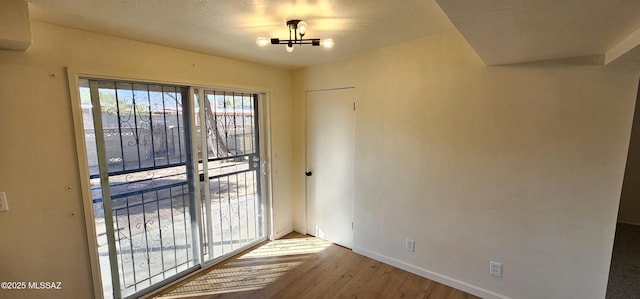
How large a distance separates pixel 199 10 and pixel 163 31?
57 cm

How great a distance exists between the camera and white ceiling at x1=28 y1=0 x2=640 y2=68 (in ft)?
3.68

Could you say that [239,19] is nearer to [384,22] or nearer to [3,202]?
[384,22]

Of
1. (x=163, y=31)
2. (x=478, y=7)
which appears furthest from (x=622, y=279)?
(x=163, y=31)

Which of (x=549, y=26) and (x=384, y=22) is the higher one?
(x=384, y=22)

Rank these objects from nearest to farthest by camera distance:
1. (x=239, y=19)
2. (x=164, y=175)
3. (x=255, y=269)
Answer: (x=239, y=19) → (x=164, y=175) → (x=255, y=269)

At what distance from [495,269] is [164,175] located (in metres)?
3.05

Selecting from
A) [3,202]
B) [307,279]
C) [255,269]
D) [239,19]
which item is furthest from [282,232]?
[239,19]

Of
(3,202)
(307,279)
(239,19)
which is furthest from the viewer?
(307,279)

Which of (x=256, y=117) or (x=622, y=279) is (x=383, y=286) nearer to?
(x=622, y=279)

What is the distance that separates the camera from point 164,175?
2498mm

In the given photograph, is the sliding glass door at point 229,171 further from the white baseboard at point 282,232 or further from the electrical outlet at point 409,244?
the electrical outlet at point 409,244

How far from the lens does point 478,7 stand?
3.56 ft

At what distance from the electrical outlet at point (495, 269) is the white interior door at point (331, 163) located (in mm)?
1434

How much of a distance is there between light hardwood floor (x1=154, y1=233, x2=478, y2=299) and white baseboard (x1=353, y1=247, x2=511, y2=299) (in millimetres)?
42
